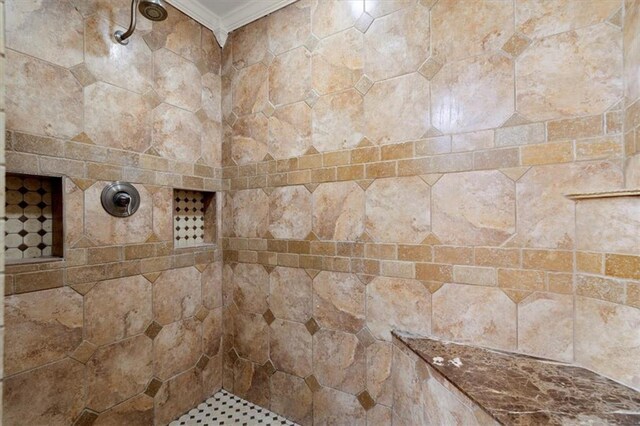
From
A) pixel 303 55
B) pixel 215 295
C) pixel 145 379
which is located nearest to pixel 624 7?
pixel 303 55

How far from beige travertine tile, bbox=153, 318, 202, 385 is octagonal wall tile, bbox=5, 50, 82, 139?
935 mm

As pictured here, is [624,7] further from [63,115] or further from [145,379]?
[145,379]

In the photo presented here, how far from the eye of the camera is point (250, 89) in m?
1.52

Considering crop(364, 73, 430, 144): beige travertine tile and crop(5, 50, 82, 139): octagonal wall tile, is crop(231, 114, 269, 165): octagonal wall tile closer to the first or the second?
crop(364, 73, 430, 144): beige travertine tile

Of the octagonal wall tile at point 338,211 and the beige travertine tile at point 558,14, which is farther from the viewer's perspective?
the octagonal wall tile at point 338,211

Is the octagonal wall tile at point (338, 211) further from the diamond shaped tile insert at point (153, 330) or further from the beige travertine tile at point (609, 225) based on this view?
the diamond shaped tile insert at point (153, 330)

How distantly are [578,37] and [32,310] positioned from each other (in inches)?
77.4

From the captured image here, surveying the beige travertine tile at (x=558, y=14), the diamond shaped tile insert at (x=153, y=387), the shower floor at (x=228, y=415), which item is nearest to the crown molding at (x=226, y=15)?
the beige travertine tile at (x=558, y=14)

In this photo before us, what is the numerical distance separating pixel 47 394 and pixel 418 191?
1512 mm

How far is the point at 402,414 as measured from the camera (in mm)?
1082

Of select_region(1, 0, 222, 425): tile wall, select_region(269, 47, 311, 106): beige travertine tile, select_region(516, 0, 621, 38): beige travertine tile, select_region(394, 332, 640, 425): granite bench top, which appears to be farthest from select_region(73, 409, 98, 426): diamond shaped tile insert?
select_region(516, 0, 621, 38): beige travertine tile

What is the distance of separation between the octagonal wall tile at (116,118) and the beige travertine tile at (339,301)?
1011 millimetres

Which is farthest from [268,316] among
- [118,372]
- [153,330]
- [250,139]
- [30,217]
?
[30,217]

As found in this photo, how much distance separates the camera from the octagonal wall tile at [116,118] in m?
1.12
